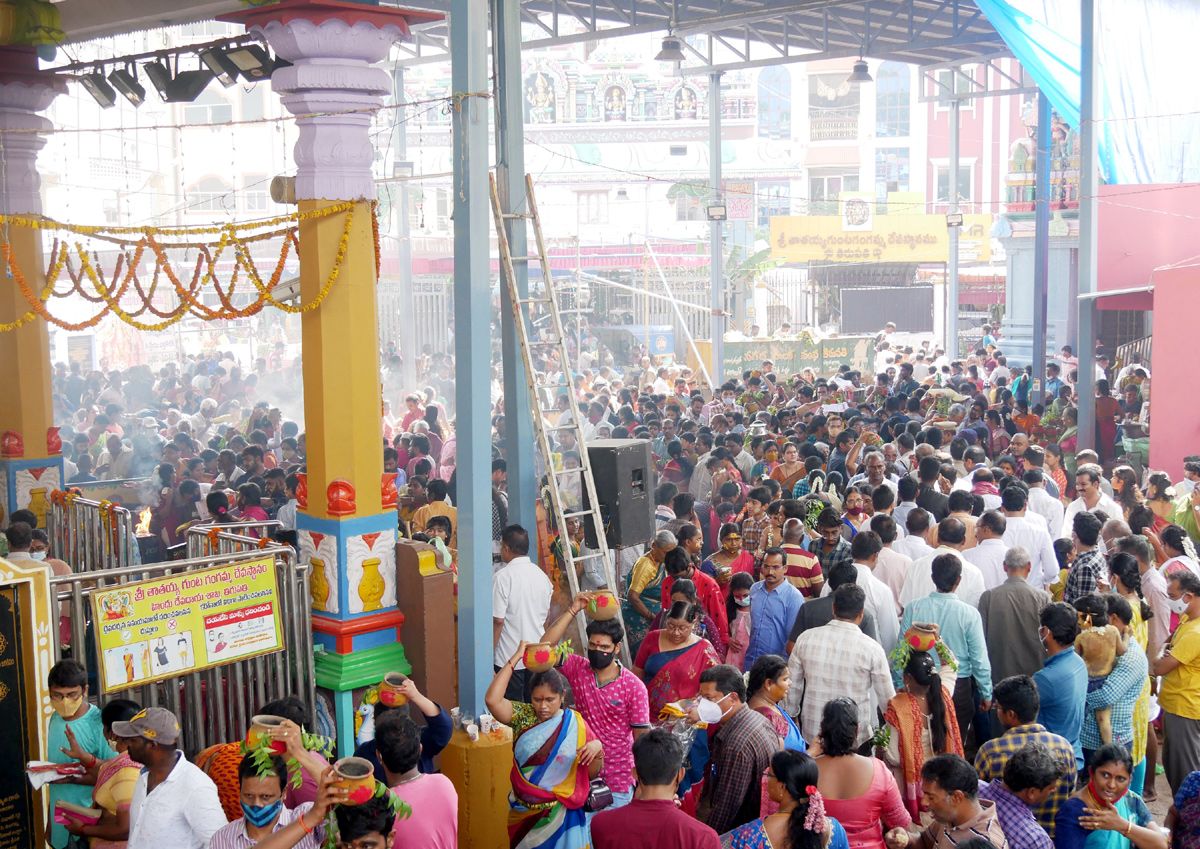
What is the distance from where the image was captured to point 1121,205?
1596 centimetres

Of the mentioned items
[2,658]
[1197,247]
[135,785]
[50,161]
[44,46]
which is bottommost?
[135,785]

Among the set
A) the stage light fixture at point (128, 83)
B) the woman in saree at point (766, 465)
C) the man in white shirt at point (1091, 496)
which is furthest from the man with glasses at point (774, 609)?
the stage light fixture at point (128, 83)

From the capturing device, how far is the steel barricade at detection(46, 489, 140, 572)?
7293 mm

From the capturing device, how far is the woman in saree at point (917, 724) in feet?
15.0

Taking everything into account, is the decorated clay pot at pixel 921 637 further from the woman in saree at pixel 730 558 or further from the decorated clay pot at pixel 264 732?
the decorated clay pot at pixel 264 732

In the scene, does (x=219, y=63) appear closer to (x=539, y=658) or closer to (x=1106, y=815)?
(x=539, y=658)

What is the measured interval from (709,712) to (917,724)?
1.05 metres

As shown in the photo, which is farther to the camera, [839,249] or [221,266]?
[839,249]

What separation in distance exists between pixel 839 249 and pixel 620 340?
9.17 m

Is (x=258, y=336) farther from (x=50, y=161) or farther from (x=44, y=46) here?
(x=44, y=46)

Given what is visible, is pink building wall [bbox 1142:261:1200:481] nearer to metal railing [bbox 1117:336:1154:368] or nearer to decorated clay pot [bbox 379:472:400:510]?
metal railing [bbox 1117:336:1154:368]

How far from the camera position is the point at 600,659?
4379 mm

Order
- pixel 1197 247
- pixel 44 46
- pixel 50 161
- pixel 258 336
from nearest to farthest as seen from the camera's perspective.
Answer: pixel 44 46, pixel 1197 247, pixel 50 161, pixel 258 336

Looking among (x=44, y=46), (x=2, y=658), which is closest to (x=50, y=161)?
(x=44, y=46)
